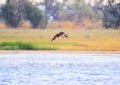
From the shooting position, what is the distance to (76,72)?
2586 centimetres

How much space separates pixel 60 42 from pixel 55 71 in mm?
17267

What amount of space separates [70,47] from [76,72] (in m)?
15.4

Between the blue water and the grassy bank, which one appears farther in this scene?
the grassy bank

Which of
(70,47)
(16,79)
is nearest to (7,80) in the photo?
(16,79)

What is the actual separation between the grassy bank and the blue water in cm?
433

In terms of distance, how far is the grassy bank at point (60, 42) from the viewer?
133 feet

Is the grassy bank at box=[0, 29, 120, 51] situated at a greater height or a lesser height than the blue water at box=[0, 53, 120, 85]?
greater

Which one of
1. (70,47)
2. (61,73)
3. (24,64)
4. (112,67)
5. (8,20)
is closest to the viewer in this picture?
(61,73)

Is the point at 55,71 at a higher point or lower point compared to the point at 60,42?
lower

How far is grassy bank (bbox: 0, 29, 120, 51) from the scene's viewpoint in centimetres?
4044

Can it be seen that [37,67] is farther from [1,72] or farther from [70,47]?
[70,47]

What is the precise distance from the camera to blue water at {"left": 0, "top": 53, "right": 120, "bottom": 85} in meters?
22.1

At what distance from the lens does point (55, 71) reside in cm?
2619

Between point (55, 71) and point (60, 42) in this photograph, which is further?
point (60, 42)
